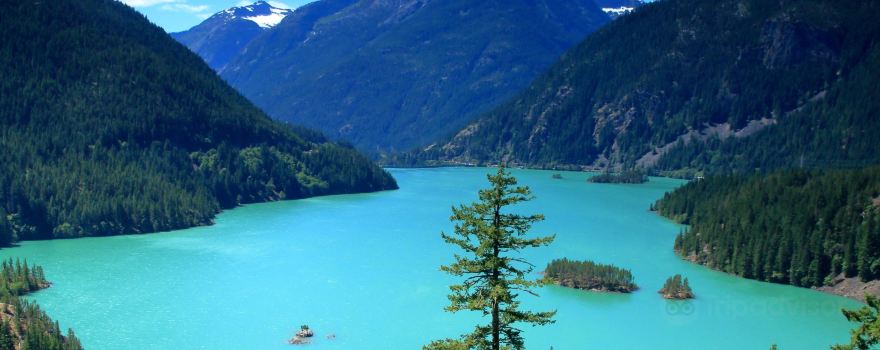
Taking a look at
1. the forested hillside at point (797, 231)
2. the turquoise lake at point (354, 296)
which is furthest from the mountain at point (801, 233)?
the turquoise lake at point (354, 296)

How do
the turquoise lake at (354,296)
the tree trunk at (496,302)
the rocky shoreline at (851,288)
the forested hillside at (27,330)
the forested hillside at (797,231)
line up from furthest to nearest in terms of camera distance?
the forested hillside at (797,231) < the rocky shoreline at (851,288) < the turquoise lake at (354,296) < the forested hillside at (27,330) < the tree trunk at (496,302)

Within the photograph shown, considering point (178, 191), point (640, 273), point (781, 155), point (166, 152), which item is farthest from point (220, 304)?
point (781, 155)

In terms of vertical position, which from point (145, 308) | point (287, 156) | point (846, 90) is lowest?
point (145, 308)

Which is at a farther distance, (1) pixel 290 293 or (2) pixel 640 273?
(2) pixel 640 273

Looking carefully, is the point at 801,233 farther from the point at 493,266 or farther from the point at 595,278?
the point at 493,266

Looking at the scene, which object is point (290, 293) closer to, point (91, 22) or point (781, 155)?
point (91, 22)

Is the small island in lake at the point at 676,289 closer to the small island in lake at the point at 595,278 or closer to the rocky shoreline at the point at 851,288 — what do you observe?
the small island in lake at the point at 595,278
